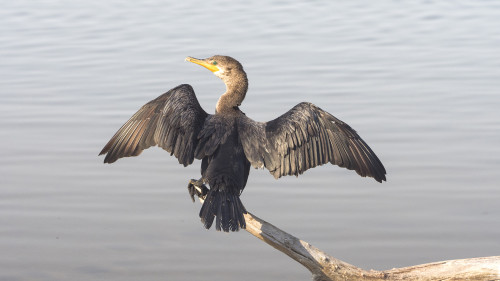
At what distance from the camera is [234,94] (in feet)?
20.9

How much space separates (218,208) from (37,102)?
5650 mm

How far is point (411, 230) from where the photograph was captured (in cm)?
700

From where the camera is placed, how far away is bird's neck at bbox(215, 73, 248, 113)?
250 inches

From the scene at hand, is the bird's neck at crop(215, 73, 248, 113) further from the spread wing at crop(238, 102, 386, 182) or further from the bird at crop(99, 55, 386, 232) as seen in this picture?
the spread wing at crop(238, 102, 386, 182)

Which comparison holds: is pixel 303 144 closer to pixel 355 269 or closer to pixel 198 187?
pixel 198 187

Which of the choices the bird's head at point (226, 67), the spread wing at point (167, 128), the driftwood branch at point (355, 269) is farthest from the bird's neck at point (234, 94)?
the driftwood branch at point (355, 269)

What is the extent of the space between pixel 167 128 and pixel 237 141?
52cm

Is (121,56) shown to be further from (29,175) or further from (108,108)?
(29,175)

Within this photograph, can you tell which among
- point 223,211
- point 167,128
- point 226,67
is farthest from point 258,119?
point 223,211

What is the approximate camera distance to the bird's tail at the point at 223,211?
523 cm

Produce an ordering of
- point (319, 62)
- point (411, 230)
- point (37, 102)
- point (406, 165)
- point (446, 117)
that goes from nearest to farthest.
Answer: point (411, 230) < point (406, 165) < point (446, 117) < point (37, 102) < point (319, 62)

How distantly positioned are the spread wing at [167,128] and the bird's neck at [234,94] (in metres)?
0.25

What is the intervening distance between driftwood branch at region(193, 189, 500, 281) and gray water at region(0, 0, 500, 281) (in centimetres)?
111

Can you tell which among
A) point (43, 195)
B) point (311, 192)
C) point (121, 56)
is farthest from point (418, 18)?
point (43, 195)
